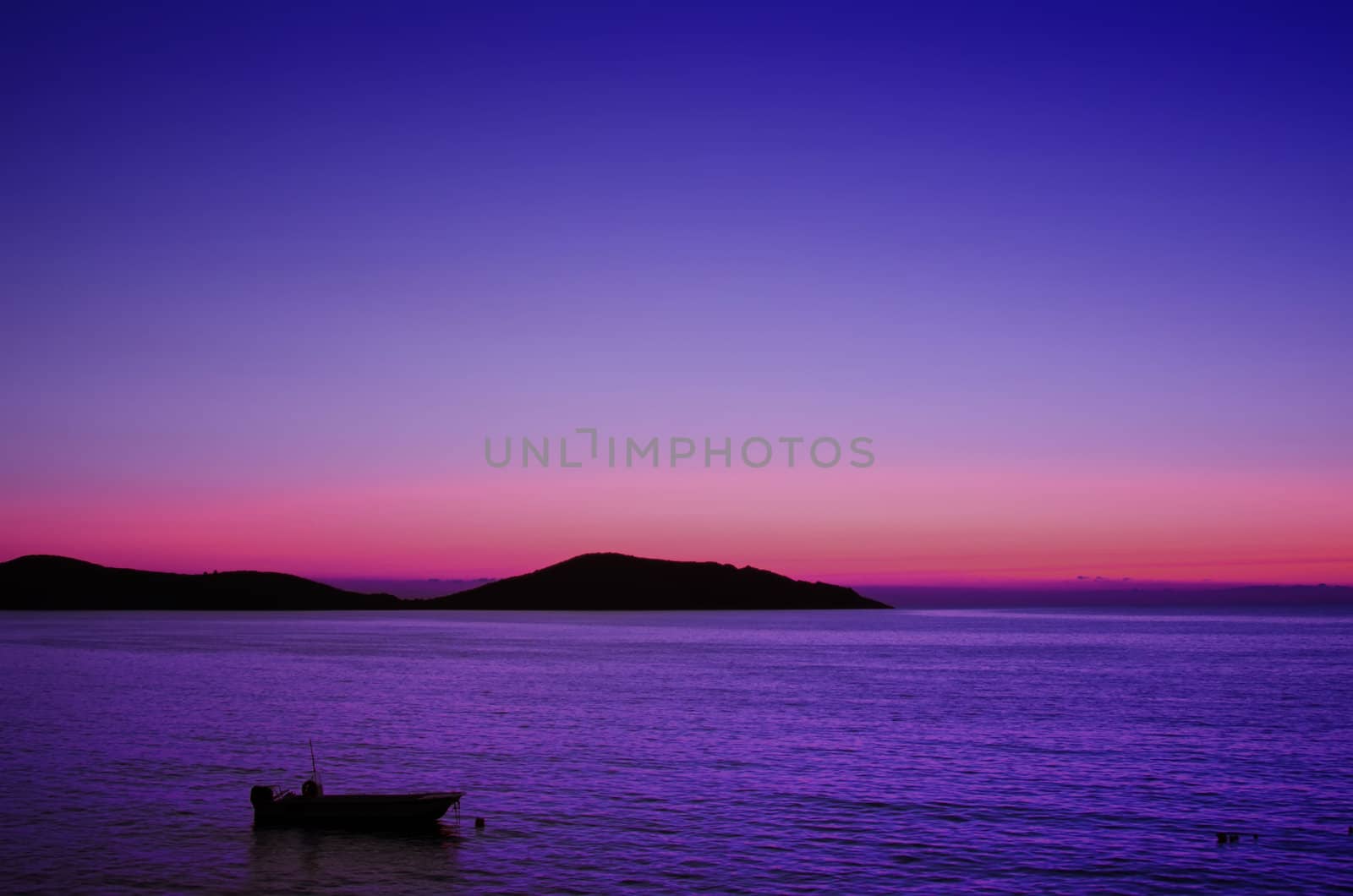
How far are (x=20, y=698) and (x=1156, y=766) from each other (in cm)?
8499

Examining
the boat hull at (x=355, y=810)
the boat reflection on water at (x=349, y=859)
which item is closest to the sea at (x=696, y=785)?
the boat reflection on water at (x=349, y=859)

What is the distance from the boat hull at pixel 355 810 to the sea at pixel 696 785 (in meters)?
0.72

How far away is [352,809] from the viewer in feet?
137

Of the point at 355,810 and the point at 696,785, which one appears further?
the point at 696,785

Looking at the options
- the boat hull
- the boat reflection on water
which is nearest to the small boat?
the boat hull

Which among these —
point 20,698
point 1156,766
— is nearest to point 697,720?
point 1156,766

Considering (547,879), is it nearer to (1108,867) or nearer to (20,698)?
(1108,867)

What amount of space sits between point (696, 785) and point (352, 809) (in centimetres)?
1602

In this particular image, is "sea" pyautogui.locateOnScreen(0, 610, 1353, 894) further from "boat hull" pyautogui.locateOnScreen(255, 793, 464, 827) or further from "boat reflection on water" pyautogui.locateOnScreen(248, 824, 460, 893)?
"boat hull" pyautogui.locateOnScreen(255, 793, 464, 827)

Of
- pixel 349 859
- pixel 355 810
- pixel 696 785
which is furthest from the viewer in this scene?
pixel 696 785

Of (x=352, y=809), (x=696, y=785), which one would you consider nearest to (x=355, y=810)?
(x=352, y=809)

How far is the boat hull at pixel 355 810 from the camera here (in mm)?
41344

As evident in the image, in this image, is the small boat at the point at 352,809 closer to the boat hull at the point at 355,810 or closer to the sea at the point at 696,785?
the boat hull at the point at 355,810

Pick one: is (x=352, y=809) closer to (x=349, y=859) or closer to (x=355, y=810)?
(x=355, y=810)
